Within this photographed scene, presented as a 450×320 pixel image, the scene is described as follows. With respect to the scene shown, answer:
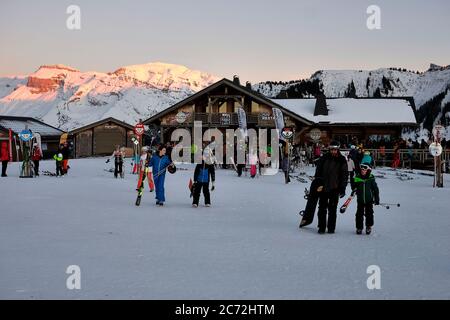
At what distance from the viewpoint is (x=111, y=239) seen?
7562 millimetres

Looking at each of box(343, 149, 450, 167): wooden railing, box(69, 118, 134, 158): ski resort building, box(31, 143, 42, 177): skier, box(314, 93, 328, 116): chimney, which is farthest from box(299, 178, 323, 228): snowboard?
box(69, 118, 134, 158): ski resort building

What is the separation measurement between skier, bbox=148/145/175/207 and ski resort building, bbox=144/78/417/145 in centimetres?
2197

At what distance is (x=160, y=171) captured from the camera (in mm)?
11812

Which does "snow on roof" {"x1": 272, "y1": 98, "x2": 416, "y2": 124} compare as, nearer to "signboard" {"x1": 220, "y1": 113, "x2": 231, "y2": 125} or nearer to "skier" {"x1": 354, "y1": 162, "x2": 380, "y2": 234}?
"signboard" {"x1": 220, "y1": 113, "x2": 231, "y2": 125}

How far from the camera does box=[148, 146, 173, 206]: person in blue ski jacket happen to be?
38.7ft

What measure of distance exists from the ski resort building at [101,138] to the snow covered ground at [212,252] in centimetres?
3774

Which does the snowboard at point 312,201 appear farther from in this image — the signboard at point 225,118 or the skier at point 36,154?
the signboard at point 225,118

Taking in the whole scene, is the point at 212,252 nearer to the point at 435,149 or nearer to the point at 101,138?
the point at 435,149

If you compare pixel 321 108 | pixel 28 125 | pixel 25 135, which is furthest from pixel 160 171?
pixel 28 125

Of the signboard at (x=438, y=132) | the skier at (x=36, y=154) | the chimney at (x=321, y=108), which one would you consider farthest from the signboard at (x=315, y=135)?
the skier at (x=36, y=154)

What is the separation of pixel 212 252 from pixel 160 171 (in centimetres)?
530

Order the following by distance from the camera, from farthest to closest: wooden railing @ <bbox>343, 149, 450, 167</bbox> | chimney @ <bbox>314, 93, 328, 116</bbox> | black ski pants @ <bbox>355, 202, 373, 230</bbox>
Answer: chimney @ <bbox>314, 93, 328, 116</bbox>, wooden railing @ <bbox>343, 149, 450, 167</bbox>, black ski pants @ <bbox>355, 202, 373, 230</bbox>
